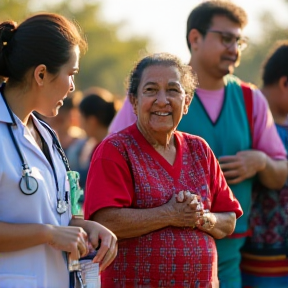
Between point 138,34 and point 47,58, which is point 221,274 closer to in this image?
point 47,58

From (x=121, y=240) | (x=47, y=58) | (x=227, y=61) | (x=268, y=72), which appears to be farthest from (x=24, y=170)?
(x=268, y=72)

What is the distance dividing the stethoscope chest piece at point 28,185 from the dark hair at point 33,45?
46 cm

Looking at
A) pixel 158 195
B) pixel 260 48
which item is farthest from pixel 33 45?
pixel 260 48

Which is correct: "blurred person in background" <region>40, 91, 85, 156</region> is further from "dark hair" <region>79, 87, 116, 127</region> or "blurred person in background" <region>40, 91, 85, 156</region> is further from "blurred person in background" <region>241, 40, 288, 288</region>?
"blurred person in background" <region>241, 40, 288, 288</region>

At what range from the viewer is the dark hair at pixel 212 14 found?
18.7ft

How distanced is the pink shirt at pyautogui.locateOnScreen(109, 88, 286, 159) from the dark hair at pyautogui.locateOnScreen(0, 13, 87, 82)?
147 centimetres

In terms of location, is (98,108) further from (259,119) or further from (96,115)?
(259,119)

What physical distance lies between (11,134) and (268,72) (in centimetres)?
285

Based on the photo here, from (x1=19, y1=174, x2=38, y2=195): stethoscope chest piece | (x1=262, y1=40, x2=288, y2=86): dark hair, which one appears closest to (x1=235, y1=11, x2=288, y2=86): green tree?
(x1=262, y1=40, x2=288, y2=86): dark hair

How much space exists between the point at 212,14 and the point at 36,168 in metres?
2.29

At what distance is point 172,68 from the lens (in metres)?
4.57

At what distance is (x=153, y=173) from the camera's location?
441 cm

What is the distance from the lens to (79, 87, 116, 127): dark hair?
7.65 meters

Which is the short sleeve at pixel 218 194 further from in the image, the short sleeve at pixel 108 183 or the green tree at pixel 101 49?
the green tree at pixel 101 49
